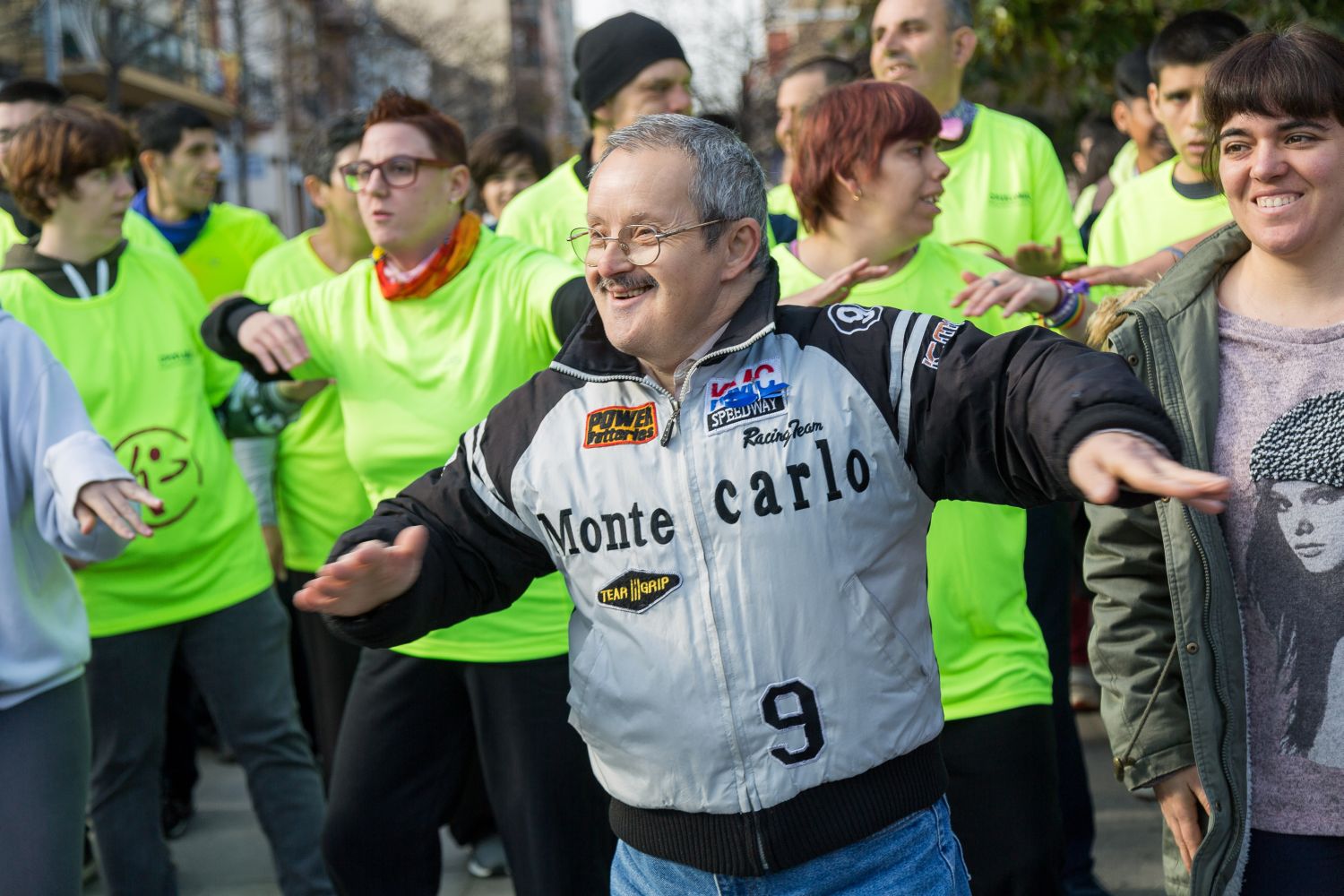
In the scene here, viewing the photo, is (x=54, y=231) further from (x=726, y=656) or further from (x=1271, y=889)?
(x=1271, y=889)

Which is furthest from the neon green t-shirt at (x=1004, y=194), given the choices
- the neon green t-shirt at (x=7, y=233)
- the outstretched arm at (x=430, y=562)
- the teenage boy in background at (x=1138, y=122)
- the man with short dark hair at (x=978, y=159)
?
the neon green t-shirt at (x=7, y=233)

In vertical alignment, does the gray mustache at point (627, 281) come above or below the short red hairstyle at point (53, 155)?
below

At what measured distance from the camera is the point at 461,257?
389 centimetres

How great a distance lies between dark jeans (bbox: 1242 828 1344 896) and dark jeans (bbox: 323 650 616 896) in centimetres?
157

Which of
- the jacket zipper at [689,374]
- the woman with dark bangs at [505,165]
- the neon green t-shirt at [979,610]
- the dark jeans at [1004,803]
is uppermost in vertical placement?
the woman with dark bangs at [505,165]

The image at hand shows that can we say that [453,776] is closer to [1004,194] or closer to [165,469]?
[165,469]

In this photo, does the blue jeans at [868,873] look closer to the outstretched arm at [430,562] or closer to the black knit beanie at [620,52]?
the outstretched arm at [430,562]

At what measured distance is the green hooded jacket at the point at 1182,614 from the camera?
2633 mm

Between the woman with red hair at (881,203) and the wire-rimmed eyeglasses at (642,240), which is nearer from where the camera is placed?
the wire-rimmed eyeglasses at (642,240)

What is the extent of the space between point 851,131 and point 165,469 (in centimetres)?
215

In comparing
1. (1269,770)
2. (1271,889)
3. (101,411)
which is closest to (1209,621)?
(1269,770)

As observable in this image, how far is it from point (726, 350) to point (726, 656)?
0.49 m

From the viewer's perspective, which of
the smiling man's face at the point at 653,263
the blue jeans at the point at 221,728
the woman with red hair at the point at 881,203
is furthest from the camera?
the blue jeans at the point at 221,728

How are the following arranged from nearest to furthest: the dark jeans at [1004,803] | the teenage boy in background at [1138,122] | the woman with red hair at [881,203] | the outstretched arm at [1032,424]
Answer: the outstretched arm at [1032,424] < the dark jeans at [1004,803] < the woman with red hair at [881,203] < the teenage boy in background at [1138,122]
